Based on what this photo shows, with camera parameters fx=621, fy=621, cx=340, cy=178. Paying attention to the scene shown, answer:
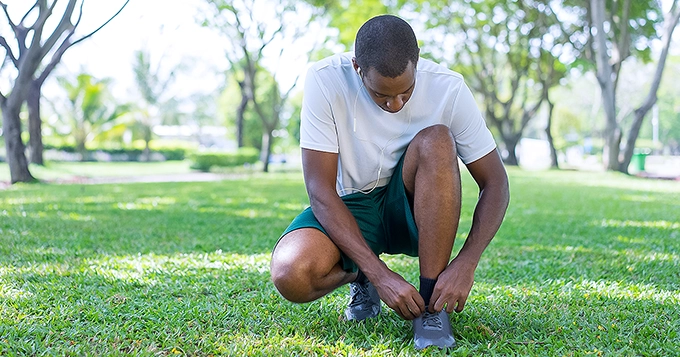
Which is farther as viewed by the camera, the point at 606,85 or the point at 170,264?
the point at 606,85

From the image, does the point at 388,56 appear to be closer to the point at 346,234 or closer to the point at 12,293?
the point at 346,234

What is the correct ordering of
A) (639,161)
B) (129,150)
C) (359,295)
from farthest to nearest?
1. (129,150)
2. (639,161)
3. (359,295)

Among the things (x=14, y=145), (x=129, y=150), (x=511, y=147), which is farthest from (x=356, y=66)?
(x=129, y=150)

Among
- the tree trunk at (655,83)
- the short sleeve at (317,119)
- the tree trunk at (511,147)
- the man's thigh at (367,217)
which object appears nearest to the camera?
the short sleeve at (317,119)

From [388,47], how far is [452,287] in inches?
35.8

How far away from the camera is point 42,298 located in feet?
9.80

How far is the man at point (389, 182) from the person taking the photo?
2.30 m

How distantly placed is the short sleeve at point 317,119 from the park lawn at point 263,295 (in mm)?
766

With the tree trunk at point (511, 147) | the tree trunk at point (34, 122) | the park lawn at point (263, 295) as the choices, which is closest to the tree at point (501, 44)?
the tree trunk at point (511, 147)

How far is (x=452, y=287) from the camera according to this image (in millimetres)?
2293

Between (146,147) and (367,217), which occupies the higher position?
(367,217)

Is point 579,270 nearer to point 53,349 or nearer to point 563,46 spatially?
point 53,349

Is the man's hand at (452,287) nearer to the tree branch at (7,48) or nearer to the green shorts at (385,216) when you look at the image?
the green shorts at (385,216)

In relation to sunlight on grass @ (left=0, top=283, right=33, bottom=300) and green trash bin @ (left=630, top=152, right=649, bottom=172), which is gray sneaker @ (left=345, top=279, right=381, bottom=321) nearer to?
sunlight on grass @ (left=0, top=283, right=33, bottom=300)
